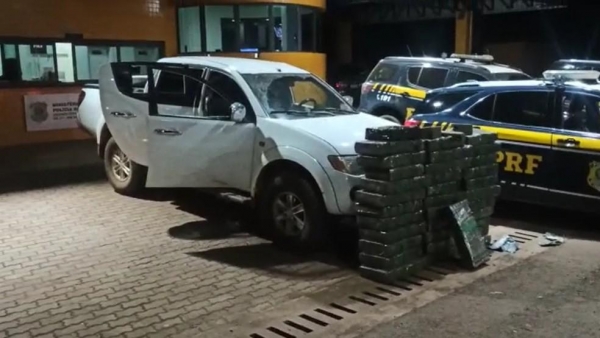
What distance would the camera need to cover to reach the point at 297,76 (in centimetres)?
793

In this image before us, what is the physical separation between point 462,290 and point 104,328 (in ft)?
9.95

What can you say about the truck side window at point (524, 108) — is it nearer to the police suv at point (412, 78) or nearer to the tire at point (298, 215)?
the tire at point (298, 215)

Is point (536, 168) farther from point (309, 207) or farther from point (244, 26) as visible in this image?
point (244, 26)

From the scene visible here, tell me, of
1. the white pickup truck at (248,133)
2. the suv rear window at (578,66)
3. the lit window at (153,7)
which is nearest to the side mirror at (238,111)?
the white pickup truck at (248,133)

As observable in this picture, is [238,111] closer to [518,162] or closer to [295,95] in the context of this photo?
[295,95]

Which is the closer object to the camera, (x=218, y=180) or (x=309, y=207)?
(x=309, y=207)

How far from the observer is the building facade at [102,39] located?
497 inches

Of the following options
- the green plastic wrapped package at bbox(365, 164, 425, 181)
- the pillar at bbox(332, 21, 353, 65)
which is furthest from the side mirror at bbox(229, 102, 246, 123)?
the pillar at bbox(332, 21, 353, 65)

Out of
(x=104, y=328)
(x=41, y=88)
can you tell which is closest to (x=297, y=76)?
(x=104, y=328)

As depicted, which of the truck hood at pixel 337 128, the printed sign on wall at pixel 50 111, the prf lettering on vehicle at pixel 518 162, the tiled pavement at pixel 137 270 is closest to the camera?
the tiled pavement at pixel 137 270

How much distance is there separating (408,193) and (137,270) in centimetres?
270

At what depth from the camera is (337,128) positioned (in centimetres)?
669

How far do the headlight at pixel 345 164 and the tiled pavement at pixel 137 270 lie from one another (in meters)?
0.97

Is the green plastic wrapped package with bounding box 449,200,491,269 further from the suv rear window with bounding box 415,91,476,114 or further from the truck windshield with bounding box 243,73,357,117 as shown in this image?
the suv rear window with bounding box 415,91,476,114
